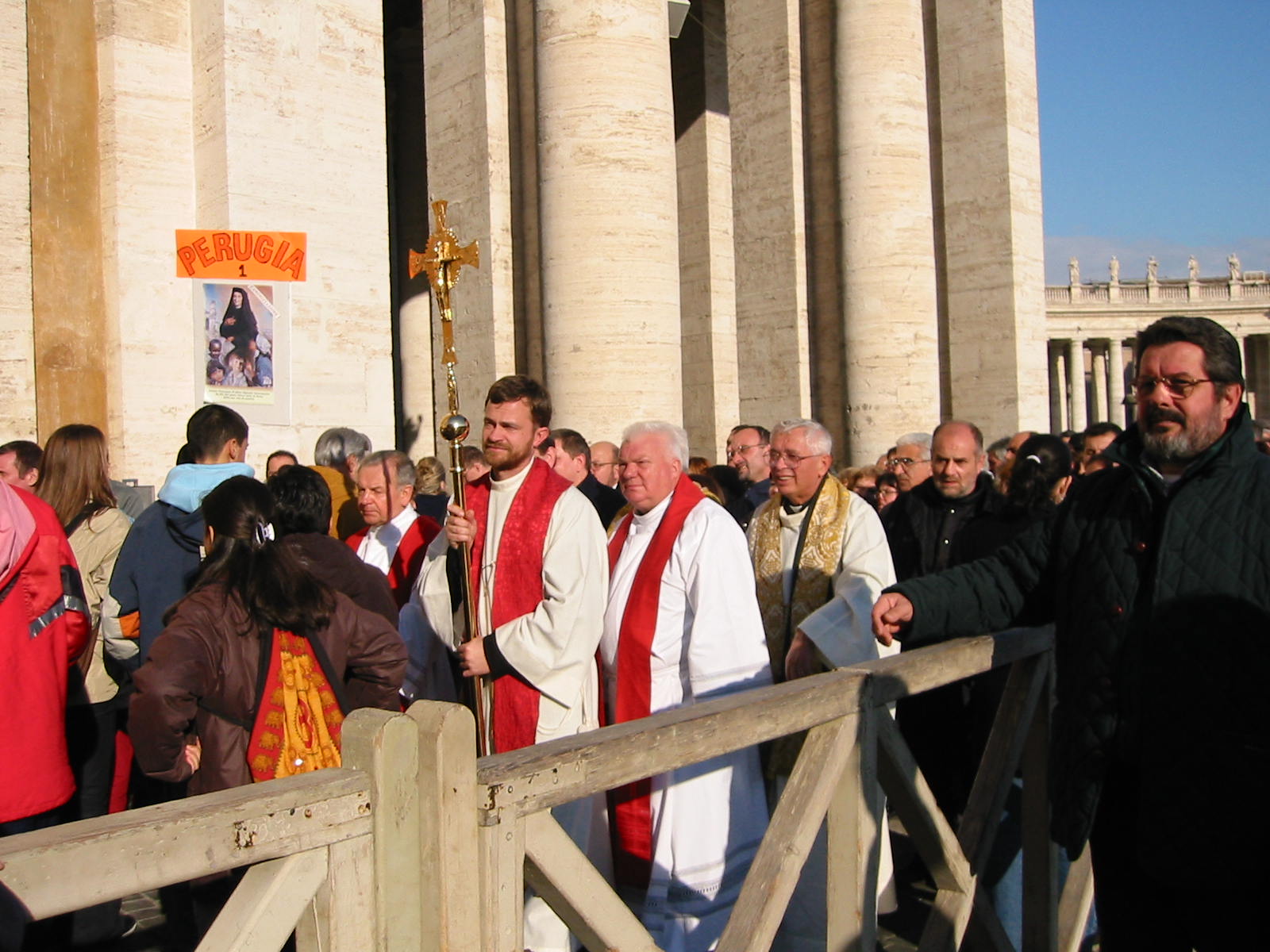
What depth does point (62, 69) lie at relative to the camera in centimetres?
848

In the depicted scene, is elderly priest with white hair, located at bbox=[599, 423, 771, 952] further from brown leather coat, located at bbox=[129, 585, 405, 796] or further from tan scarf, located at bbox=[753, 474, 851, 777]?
brown leather coat, located at bbox=[129, 585, 405, 796]

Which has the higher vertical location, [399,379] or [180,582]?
[399,379]

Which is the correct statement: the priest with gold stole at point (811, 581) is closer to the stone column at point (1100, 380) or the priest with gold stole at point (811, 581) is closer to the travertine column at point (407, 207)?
the travertine column at point (407, 207)

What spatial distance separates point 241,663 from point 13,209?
6.62 meters

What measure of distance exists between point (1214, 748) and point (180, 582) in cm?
364

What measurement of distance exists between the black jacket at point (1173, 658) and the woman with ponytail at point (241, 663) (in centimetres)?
213

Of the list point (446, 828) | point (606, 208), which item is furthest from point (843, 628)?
point (606, 208)

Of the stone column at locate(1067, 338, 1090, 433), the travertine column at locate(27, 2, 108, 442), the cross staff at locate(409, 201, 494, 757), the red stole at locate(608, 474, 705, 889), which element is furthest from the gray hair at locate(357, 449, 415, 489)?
the stone column at locate(1067, 338, 1090, 433)

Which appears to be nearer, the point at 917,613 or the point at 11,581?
the point at 917,613

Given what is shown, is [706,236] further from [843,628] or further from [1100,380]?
[1100,380]

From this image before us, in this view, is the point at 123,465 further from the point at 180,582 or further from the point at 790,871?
the point at 790,871

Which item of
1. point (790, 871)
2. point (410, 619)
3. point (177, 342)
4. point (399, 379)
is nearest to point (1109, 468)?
point (790, 871)

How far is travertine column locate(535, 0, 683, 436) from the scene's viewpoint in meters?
10.2

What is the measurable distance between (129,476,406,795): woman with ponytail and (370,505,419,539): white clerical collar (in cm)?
247
